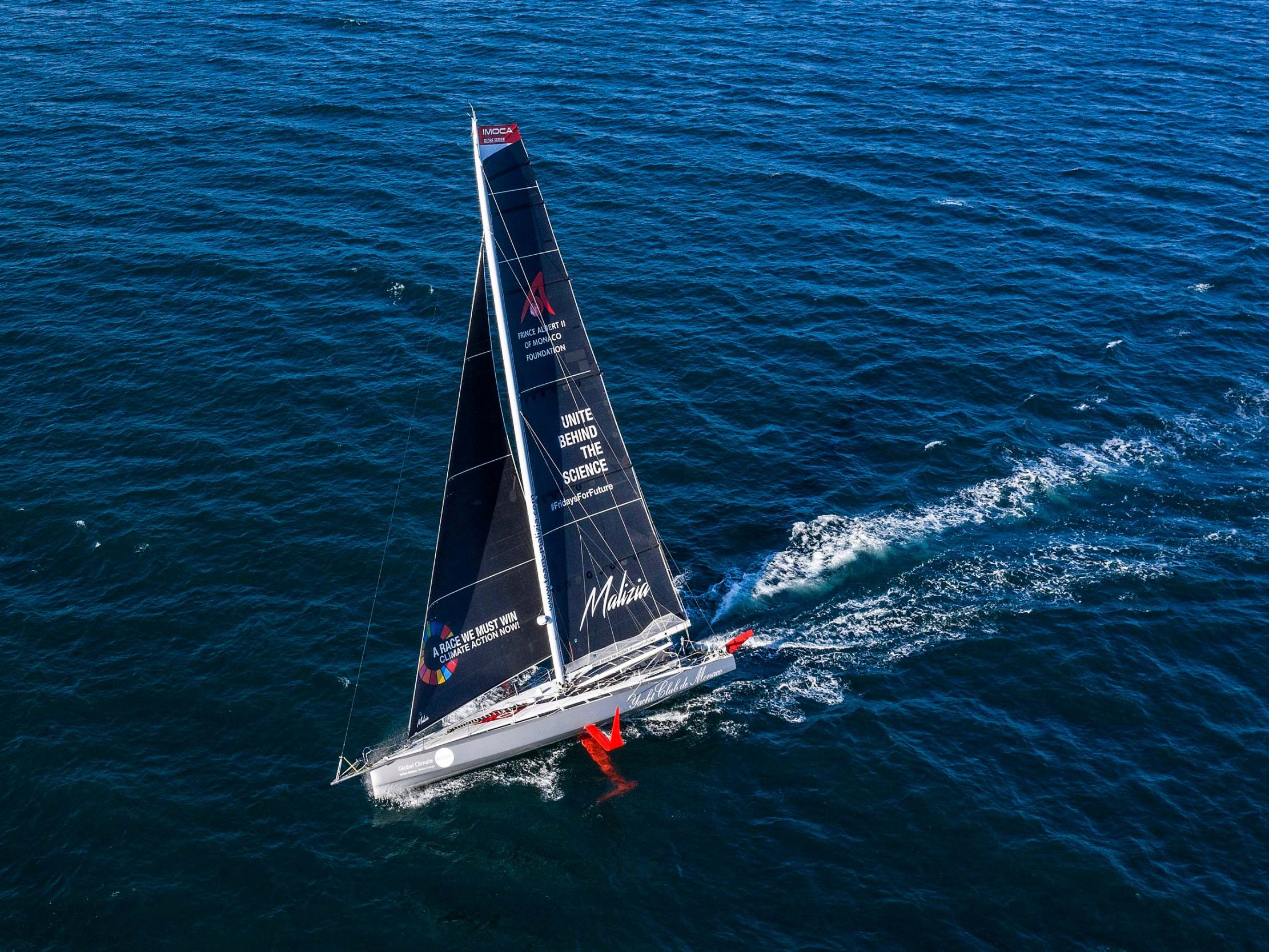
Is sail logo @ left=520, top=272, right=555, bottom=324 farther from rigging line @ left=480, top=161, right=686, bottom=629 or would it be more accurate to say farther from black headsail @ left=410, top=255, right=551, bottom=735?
black headsail @ left=410, top=255, right=551, bottom=735

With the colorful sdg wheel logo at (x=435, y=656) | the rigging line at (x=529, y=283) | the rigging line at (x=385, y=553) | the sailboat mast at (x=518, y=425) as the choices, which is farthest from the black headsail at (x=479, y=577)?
the rigging line at (x=385, y=553)

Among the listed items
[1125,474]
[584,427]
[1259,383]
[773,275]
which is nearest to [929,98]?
[773,275]

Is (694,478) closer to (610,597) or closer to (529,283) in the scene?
(610,597)

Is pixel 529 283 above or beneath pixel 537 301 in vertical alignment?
above

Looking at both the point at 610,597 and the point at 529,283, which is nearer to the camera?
the point at 529,283

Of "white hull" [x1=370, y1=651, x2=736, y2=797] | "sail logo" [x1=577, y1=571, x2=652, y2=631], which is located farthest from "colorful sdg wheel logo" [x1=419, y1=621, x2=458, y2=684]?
"sail logo" [x1=577, y1=571, x2=652, y2=631]

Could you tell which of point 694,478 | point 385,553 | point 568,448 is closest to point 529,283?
point 568,448
